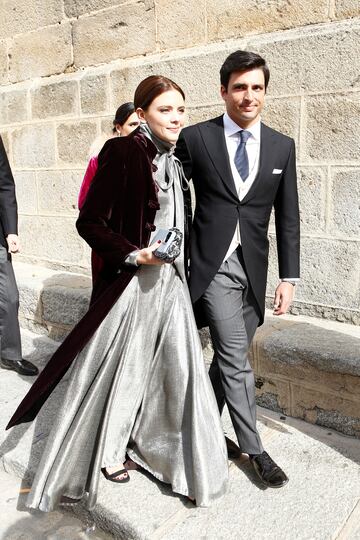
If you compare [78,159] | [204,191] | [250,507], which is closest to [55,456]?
[250,507]

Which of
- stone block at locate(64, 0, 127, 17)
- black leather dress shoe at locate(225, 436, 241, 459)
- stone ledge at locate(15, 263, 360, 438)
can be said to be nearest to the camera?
black leather dress shoe at locate(225, 436, 241, 459)

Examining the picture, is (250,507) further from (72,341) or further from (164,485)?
(72,341)

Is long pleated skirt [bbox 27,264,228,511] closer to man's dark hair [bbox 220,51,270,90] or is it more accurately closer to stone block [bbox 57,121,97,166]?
man's dark hair [bbox 220,51,270,90]

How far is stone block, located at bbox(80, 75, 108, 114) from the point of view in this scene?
4.75 metres

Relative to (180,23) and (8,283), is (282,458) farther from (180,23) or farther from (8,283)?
(180,23)

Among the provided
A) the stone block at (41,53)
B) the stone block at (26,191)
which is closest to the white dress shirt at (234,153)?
the stone block at (41,53)

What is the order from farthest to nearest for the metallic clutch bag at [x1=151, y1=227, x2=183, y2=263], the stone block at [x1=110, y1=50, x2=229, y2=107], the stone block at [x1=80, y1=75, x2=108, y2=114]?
the stone block at [x1=80, y1=75, x2=108, y2=114] → the stone block at [x1=110, y1=50, x2=229, y2=107] → the metallic clutch bag at [x1=151, y1=227, x2=183, y2=263]

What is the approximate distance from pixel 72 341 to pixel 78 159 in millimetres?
2929

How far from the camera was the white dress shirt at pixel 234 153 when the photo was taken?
2.52m

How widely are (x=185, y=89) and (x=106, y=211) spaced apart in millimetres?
2101

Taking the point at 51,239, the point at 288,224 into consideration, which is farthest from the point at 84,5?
the point at 288,224

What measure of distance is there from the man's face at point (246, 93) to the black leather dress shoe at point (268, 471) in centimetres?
155

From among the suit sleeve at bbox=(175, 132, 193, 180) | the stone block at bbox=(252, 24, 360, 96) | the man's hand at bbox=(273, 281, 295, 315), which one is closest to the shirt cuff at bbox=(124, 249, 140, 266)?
the suit sleeve at bbox=(175, 132, 193, 180)

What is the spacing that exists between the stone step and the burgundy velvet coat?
0.62 meters
